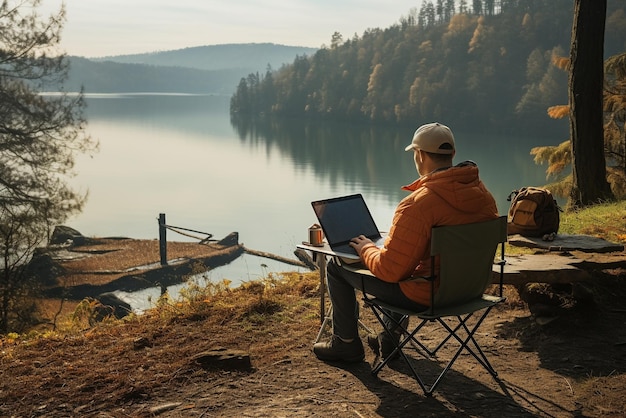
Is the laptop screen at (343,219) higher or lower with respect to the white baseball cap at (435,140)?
lower

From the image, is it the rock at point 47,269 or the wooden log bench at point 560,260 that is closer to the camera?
the wooden log bench at point 560,260

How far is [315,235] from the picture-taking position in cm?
392

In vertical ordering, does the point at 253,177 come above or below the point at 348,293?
below

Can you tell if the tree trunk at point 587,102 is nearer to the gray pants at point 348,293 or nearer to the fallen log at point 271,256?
the gray pants at point 348,293

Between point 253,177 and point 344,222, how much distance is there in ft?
141

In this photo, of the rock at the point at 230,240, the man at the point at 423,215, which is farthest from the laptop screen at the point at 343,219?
the rock at the point at 230,240

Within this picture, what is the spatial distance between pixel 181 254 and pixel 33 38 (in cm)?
864

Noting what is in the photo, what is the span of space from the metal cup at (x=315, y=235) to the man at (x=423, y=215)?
403 millimetres

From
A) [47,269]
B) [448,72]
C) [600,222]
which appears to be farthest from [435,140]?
[448,72]

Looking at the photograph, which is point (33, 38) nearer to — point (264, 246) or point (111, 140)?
point (264, 246)

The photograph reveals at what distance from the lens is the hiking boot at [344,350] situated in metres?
3.83

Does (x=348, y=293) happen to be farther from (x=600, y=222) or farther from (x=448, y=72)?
(x=448, y=72)

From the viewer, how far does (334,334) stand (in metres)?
3.88

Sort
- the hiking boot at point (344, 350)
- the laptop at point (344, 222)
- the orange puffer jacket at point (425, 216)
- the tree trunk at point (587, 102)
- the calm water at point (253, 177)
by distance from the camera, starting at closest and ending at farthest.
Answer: the orange puffer jacket at point (425, 216) < the laptop at point (344, 222) < the hiking boot at point (344, 350) < the tree trunk at point (587, 102) < the calm water at point (253, 177)
